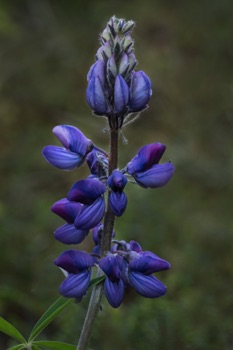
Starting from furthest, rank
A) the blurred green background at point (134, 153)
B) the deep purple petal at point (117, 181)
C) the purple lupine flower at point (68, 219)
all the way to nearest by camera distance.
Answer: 1. the blurred green background at point (134, 153)
2. the purple lupine flower at point (68, 219)
3. the deep purple petal at point (117, 181)

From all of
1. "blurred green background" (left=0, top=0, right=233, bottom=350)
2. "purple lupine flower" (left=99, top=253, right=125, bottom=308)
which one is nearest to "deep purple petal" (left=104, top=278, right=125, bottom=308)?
"purple lupine flower" (left=99, top=253, right=125, bottom=308)

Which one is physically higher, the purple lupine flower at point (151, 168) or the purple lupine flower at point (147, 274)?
the purple lupine flower at point (151, 168)

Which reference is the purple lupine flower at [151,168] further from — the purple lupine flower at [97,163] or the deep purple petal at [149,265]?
the deep purple petal at [149,265]

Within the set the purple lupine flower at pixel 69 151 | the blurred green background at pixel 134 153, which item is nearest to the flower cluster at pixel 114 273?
the purple lupine flower at pixel 69 151

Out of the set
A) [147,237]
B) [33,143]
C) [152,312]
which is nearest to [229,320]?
[152,312]

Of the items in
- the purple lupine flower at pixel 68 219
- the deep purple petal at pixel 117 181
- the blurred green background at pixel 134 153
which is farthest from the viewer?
the blurred green background at pixel 134 153

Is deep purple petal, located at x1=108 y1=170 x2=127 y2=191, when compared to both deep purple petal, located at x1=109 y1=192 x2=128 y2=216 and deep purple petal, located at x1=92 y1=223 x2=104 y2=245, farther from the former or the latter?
deep purple petal, located at x1=92 y1=223 x2=104 y2=245

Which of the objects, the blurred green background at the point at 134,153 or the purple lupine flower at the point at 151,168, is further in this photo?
the blurred green background at the point at 134,153

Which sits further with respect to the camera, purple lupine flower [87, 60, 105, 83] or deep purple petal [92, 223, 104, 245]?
deep purple petal [92, 223, 104, 245]
